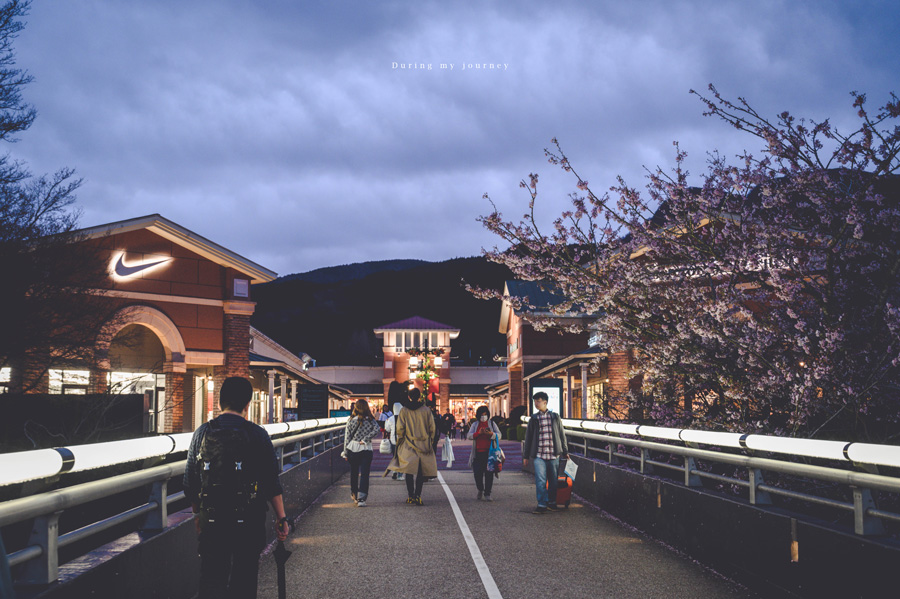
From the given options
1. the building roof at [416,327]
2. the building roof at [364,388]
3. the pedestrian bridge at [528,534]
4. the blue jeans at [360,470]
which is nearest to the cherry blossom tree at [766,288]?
the pedestrian bridge at [528,534]

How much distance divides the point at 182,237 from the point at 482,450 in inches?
914

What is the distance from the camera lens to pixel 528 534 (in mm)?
10188

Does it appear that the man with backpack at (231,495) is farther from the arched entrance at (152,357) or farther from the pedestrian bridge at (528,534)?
the arched entrance at (152,357)

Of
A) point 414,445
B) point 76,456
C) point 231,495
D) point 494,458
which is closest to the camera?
point 76,456

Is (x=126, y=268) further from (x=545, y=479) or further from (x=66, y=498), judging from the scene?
(x=66, y=498)

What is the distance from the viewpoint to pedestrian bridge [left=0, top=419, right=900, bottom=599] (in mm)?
4809

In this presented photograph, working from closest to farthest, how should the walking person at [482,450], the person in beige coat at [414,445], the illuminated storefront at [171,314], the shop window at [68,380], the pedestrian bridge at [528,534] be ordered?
the pedestrian bridge at [528,534], the person in beige coat at [414,445], the walking person at [482,450], the shop window at [68,380], the illuminated storefront at [171,314]

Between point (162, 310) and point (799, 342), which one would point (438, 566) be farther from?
point (162, 310)

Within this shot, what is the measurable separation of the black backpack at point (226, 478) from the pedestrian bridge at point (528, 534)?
0.63 m

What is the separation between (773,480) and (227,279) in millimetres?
29697

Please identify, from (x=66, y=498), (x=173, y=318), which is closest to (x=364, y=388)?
(x=173, y=318)

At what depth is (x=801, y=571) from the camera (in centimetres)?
614

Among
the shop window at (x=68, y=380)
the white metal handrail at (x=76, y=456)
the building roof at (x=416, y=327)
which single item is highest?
the building roof at (x=416, y=327)

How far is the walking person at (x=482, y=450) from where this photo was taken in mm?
14750
